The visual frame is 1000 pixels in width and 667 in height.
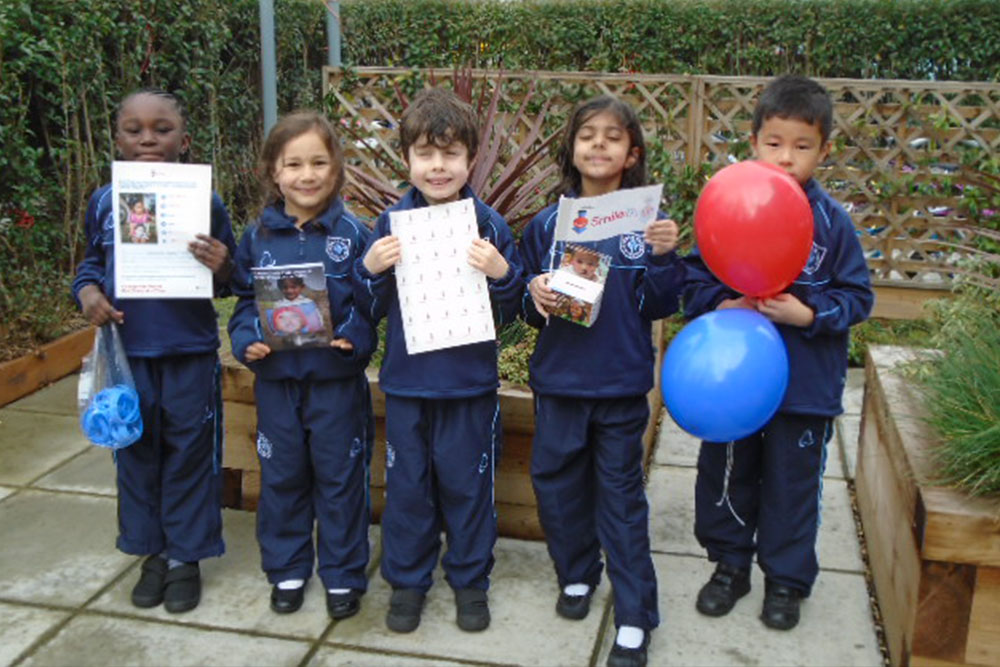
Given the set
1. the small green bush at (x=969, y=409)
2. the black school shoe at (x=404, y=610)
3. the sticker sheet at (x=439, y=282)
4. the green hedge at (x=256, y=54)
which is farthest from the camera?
the green hedge at (x=256, y=54)

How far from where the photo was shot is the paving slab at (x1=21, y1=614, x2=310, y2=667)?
9.73 ft

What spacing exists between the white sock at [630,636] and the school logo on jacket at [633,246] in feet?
3.53

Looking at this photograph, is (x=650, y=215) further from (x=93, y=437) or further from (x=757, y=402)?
(x=93, y=437)

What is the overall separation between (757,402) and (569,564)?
2.85 feet

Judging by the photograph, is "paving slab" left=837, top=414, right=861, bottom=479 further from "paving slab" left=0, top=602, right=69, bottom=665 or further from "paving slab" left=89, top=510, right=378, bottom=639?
"paving slab" left=0, top=602, right=69, bottom=665

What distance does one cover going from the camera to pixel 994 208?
632 centimetres

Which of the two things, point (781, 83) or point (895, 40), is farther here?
point (895, 40)

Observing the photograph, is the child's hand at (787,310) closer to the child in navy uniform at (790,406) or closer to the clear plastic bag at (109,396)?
the child in navy uniform at (790,406)

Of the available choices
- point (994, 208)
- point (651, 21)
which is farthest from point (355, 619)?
point (651, 21)

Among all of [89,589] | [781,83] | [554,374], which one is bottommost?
[89,589]

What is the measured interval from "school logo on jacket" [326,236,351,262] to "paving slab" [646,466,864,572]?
5.14ft

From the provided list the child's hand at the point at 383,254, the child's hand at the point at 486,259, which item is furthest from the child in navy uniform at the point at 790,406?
the child's hand at the point at 383,254

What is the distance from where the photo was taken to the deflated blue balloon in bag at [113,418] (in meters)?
2.98

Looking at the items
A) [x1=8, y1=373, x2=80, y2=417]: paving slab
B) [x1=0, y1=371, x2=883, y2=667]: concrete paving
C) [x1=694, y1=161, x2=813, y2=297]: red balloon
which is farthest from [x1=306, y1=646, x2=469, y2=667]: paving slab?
[x1=8, y1=373, x2=80, y2=417]: paving slab
